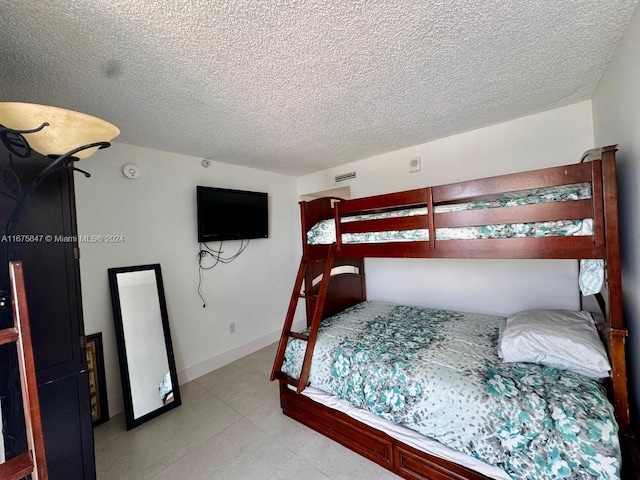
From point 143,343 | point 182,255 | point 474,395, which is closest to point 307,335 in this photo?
point 474,395

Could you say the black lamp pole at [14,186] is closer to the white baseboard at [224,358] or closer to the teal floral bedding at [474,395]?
the teal floral bedding at [474,395]

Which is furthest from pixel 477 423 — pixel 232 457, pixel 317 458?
pixel 232 457

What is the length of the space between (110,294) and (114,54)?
1901 millimetres

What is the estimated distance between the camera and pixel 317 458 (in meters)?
1.72

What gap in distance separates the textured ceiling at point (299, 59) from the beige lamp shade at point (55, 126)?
0.41m

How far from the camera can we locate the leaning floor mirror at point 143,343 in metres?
2.18

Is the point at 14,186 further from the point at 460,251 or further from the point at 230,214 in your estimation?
the point at 460,251

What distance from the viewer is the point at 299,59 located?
1.34 m

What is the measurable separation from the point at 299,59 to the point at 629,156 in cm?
179

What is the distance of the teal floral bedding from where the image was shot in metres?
1.12

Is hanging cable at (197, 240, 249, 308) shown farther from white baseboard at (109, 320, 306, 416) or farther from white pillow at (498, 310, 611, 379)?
white pillow at (498, 310, 611, 379)

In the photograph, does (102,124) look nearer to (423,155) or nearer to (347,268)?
(347,268)

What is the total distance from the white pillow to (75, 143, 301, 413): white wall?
2707 mm

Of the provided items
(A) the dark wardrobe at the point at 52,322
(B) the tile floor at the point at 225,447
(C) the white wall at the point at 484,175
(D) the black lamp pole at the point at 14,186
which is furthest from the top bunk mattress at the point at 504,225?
(A) the dark wardrobe at the point at 52,322
